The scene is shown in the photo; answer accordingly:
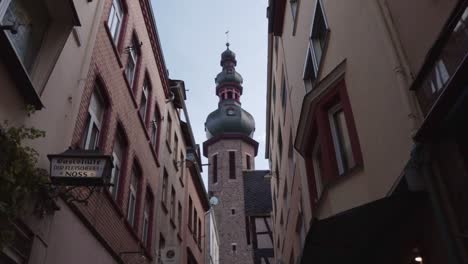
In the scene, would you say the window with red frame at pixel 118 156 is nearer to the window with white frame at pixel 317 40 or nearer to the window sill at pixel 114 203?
the window sill at pixel 114 203

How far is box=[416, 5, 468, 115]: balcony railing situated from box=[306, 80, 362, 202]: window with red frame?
7.64ft

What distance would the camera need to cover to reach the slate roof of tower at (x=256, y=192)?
4669 centimetres

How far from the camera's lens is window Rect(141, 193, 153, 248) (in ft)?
46.1

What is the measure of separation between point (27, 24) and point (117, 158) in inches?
200

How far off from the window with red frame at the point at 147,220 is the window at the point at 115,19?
196 inches

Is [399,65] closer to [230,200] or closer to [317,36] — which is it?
[317,36]

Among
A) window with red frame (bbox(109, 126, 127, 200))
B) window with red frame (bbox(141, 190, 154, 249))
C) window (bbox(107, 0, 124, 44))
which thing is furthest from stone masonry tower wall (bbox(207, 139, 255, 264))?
window (bbox(107, 0, 124, 44))

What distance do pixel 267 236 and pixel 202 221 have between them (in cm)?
1086

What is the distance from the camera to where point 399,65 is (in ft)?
20.0

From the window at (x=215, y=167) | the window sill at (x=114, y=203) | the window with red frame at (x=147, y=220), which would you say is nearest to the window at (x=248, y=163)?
the window at (x=215, y=167)

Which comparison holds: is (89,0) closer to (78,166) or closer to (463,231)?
(78,166)

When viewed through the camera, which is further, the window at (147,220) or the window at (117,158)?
the window at (147,220)

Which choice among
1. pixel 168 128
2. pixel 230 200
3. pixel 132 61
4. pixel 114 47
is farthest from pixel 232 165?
pixel 114 47

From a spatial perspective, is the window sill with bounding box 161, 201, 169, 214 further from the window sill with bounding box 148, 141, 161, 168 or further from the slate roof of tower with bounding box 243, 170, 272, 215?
the slate roof of tower with bounding box 243, 170, 272, 215
